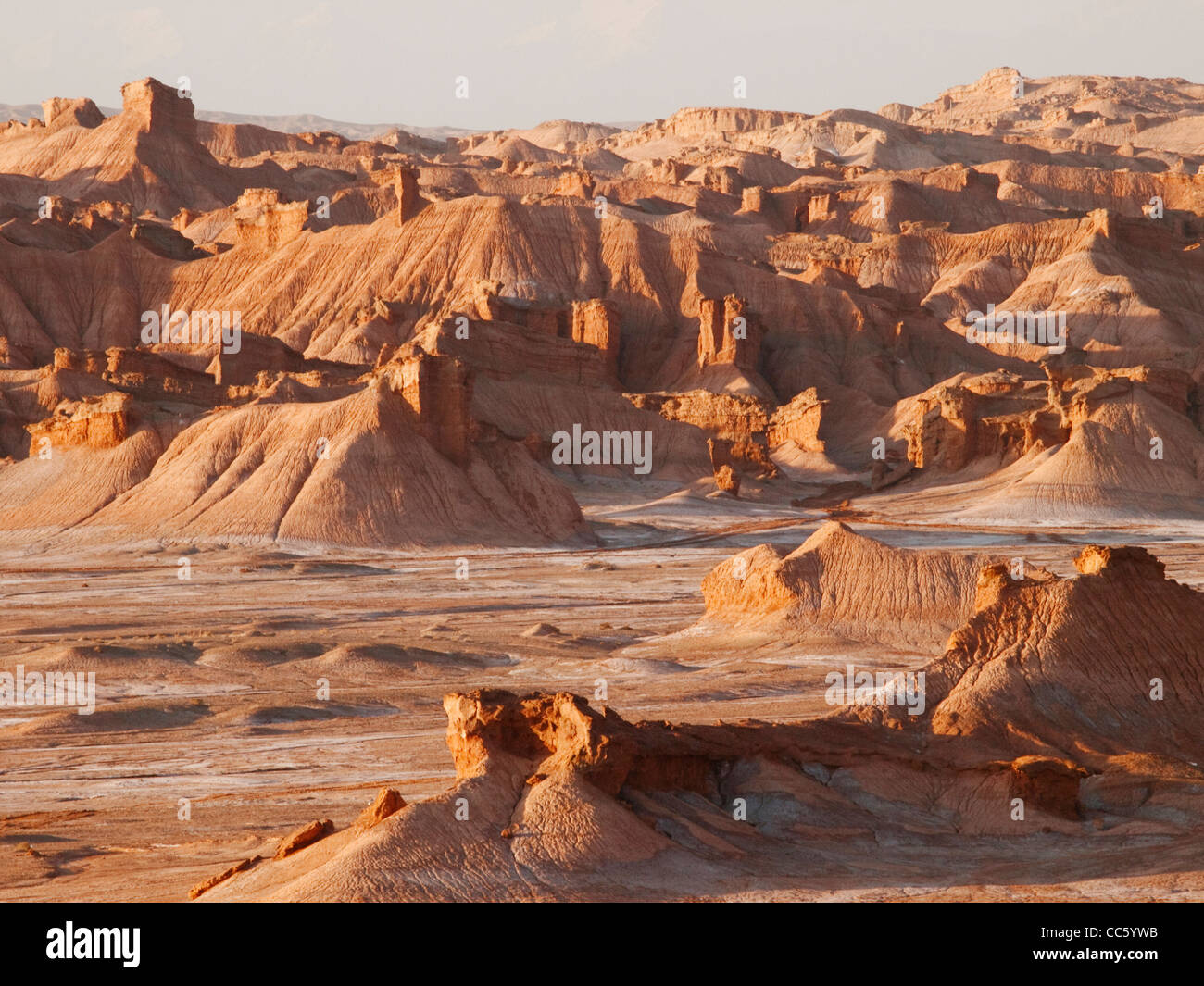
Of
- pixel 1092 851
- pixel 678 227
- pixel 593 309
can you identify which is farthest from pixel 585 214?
pixel 1092 851

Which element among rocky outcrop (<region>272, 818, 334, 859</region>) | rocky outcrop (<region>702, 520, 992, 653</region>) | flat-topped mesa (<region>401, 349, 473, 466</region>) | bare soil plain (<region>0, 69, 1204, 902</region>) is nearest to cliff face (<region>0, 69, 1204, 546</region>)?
flat-topped mesa (<region>401, 349, 473, 466</region>)

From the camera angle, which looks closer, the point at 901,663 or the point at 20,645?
the point at 901,663

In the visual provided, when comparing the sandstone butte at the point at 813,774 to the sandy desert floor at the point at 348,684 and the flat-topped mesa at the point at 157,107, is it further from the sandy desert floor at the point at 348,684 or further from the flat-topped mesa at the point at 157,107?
the flat-topped mesa at the point at 157,107

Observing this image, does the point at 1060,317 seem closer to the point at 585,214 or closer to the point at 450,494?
the point at 585,214

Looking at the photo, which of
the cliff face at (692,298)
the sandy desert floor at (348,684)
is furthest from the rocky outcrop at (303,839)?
the cliff face at (692,298)

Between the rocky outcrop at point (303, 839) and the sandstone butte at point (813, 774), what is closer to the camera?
the sandstone butte at point (813, 774)
